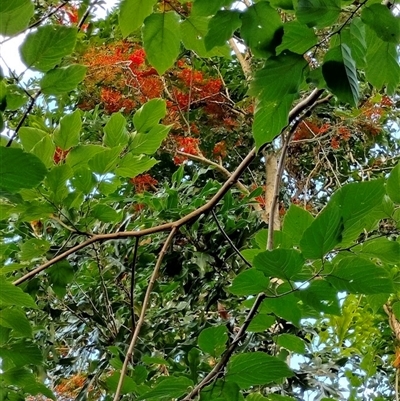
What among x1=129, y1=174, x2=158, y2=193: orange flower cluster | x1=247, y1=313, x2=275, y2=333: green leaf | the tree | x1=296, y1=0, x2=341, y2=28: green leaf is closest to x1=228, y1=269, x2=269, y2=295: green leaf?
the tree

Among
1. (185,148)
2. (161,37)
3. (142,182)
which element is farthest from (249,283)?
(185,148)

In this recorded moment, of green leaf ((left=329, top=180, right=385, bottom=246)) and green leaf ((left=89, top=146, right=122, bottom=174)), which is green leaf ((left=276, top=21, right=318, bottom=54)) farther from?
green leaf ((left=89, top=146, right=122, bottom=174))

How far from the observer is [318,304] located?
1.60ft

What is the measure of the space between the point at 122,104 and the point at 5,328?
2.53 m

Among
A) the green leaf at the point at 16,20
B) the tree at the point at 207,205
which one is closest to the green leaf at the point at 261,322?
the tree at the point at 207,205

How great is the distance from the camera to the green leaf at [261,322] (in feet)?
1.98

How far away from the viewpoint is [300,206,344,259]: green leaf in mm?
438

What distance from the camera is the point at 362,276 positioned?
1.51 feet

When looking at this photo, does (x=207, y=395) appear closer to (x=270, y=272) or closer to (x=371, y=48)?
(x=270, y=272)

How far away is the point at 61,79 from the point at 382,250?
13.5 inches

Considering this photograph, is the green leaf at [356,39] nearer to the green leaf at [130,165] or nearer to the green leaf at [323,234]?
the green leaf at [323,234]

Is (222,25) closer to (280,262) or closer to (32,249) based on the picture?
(280,262)

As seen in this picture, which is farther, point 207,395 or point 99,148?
point 99,148

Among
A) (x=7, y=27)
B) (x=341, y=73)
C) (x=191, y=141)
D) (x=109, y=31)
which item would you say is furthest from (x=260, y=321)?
(x=109, y=31)
